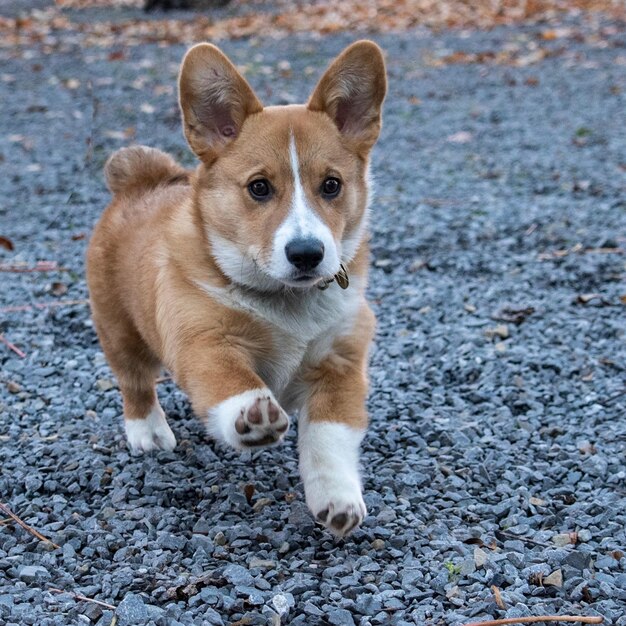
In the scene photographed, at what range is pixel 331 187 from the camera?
3.67 metres

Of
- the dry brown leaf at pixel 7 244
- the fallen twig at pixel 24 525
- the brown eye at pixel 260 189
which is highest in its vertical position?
the brown eye at pixel 260 189

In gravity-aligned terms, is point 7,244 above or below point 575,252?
below

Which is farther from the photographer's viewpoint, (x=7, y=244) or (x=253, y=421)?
(x=7, y=244)

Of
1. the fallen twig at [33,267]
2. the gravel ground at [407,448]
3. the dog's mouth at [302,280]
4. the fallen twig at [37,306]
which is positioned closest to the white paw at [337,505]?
the gravel ground at [407,448]

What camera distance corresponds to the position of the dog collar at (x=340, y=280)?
3.65 metres

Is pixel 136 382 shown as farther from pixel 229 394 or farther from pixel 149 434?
pixel 229 394

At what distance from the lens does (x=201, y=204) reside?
377 cm

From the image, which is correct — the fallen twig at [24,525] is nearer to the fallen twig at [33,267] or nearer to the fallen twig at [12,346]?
the fallen twig at [12,346]

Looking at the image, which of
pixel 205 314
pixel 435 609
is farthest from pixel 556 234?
pixel 435 609

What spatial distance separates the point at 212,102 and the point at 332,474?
1562 millimetres

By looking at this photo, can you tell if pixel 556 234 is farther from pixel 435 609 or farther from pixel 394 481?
pixel 435 609

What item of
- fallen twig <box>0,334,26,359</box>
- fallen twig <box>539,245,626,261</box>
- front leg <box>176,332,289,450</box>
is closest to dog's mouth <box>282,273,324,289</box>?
front leg <box>176,332,289,450</box>

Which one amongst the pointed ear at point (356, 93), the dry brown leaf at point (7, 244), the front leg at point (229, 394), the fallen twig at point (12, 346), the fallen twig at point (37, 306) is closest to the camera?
the front leg at point (229, 394)

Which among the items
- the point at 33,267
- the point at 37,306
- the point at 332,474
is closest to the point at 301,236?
the point at 332,474
